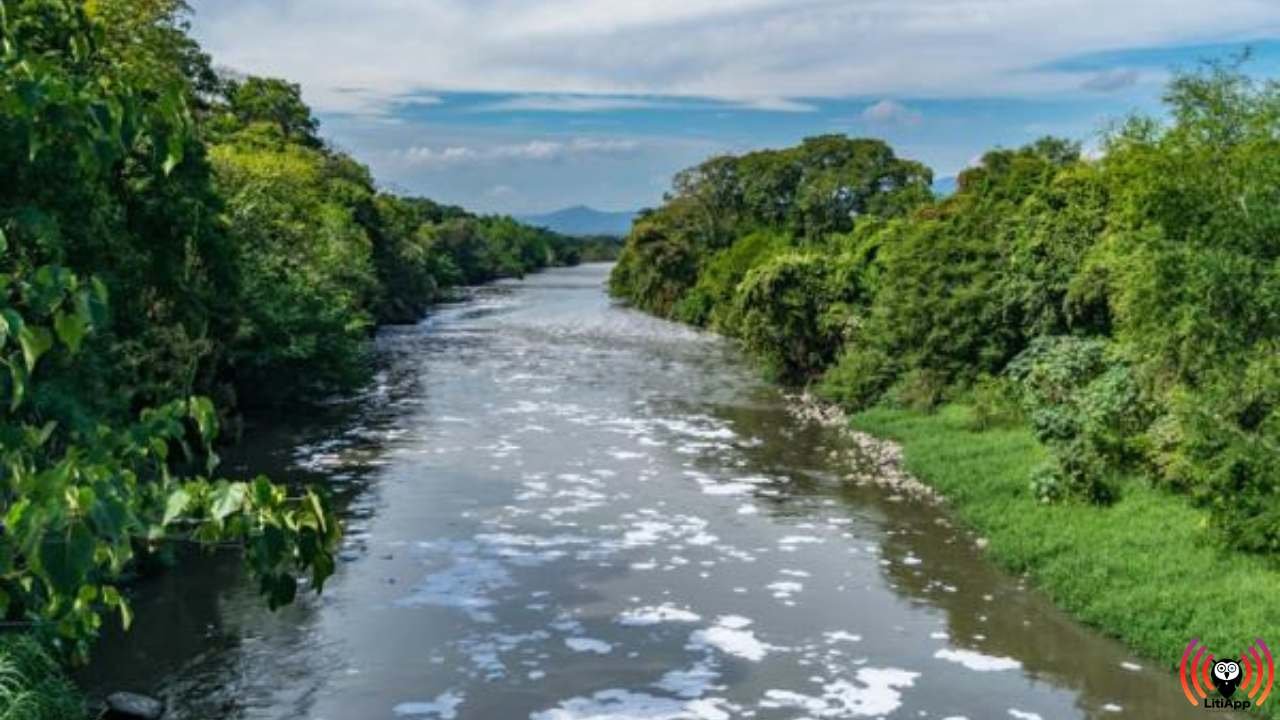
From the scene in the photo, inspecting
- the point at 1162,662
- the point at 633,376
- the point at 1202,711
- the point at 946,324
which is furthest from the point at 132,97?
the point at 633,376

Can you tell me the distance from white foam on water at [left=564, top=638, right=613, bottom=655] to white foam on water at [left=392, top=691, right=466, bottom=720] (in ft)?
8.10

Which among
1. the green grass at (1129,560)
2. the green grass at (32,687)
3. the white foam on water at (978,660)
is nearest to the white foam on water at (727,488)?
the green grass at (1129,560)

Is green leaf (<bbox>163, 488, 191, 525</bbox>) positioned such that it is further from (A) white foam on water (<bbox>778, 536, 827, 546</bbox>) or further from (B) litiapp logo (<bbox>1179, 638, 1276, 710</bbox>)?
(A) white foam on water (<bbox>778, 536, 827, 546</bbox>)

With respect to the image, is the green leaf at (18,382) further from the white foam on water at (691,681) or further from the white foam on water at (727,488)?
the white foam on water at (727,488)

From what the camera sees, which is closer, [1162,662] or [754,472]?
[1162,662]

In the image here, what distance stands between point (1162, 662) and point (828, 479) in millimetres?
13430

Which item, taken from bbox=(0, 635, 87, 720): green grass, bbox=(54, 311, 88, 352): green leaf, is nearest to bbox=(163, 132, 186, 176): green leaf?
bbox=(54, 311, 88, 352): green leaf

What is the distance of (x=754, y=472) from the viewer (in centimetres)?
3122

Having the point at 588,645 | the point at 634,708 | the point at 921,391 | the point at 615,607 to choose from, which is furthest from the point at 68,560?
the point at 921,391

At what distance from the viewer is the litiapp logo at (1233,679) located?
15906 mm

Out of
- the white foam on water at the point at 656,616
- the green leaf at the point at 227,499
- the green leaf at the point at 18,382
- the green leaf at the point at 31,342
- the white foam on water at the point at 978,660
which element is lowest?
the white foam on water at the point at 978,660

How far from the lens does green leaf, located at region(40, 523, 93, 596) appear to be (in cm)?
439

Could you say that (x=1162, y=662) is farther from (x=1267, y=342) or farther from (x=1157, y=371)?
(x=1157, y=371)

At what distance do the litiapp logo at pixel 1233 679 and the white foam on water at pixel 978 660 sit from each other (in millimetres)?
2435
